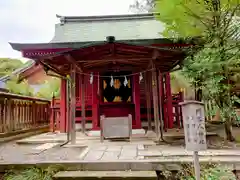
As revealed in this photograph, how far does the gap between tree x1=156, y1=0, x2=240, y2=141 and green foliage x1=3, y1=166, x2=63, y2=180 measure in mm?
3846

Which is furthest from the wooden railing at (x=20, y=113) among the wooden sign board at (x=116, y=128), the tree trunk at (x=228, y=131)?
the tree trunk at (x=228, y=131)

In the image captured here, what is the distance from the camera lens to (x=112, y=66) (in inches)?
310

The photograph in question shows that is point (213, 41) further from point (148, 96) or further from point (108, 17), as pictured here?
point (108, 17)

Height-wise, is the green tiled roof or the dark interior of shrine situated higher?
the green tiled roof

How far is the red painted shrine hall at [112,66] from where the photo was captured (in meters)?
5.71

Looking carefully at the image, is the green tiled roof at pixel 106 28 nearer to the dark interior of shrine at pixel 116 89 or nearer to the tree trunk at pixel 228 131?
the dark interior of shrine at pixel 116 89

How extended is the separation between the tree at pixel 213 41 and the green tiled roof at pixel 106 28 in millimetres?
2802

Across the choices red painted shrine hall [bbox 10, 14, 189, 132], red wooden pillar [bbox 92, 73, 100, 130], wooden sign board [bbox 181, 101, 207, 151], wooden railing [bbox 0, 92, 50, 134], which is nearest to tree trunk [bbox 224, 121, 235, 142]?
red painted shrine hall [bbox 10, 14, 189, 132]

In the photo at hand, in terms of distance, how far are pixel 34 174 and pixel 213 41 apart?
4.79m

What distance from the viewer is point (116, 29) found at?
9.94m

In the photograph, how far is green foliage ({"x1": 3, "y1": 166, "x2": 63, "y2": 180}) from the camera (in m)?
3.57

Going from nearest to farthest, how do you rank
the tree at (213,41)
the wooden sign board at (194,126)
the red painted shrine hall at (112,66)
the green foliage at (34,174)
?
the wooden sign board at (194,126) < the green foliage at (34,174) < the tree at (213,41) < the red painted shrine hall at (112,66)

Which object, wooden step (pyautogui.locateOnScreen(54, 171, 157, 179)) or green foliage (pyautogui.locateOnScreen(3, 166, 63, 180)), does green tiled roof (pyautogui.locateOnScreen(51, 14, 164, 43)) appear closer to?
green foliage (pyautogui.locateOnScreen(3, 166, 63, 180))

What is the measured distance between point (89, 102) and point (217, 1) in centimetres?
553
